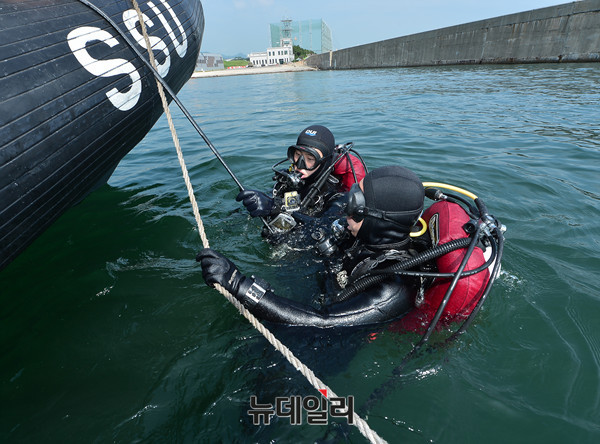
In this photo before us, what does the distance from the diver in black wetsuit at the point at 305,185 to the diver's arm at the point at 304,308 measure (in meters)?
1.44

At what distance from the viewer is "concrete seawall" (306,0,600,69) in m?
17.2

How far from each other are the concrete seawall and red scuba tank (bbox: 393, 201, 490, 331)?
2274cm

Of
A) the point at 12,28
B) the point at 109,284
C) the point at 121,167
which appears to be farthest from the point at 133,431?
the point at 121,167

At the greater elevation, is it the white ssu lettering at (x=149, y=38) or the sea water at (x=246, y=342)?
the white ssu lettering at (x=149, y=38)

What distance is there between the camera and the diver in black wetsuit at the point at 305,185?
11.3 ft

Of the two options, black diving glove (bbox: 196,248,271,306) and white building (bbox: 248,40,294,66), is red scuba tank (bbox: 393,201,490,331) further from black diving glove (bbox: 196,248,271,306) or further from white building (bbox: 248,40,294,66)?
white building (bbox: 248,40,294,66)

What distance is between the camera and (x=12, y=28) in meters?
2.26

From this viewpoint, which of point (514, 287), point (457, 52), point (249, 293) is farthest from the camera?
point (457, 52)

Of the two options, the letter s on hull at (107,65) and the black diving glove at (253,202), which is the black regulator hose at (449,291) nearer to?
the black diving glove at (253,202)

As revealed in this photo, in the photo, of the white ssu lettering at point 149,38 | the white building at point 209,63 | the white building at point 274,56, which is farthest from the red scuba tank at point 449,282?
the white building at point 274,56

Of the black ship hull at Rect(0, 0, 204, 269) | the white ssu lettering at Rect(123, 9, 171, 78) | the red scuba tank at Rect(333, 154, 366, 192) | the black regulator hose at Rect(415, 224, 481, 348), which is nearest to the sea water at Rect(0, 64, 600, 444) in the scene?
the black regulator hose at Rect(415, 224, 481, 348)

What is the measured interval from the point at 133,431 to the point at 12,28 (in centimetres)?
287

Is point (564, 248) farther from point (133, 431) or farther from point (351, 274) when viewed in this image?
point (133, 431)

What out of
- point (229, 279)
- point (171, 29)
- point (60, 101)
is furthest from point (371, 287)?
point (171, 29)
